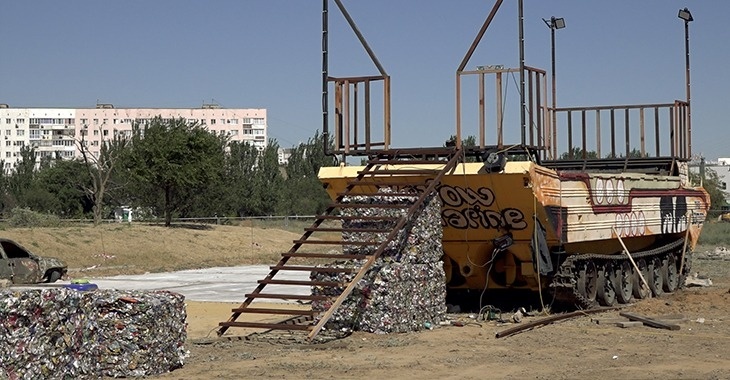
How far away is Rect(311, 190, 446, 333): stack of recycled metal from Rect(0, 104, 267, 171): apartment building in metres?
120

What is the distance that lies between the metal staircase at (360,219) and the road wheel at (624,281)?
496 cm

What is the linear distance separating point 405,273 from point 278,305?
676 cm

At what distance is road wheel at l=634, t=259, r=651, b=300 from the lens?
23.3m

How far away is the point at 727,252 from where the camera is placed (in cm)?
4216

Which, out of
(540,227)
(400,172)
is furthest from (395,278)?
(540,227)

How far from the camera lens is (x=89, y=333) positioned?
12.2m

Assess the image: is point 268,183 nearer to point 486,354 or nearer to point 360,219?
point 360,219

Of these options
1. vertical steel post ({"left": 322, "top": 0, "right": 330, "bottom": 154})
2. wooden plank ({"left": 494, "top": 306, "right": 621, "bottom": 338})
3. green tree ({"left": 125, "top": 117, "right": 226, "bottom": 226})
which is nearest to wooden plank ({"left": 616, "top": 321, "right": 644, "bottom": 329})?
wooden plank ({"left": 494, "top": 306, "right": 621, "bottom": 338})

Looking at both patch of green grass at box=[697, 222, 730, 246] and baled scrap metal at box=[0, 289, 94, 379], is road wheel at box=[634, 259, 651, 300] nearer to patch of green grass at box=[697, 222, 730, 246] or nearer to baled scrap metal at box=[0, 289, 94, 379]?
baled scrap metal at box=[0, 289, 94, 379]

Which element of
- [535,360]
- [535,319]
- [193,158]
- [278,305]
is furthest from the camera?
[193,158]

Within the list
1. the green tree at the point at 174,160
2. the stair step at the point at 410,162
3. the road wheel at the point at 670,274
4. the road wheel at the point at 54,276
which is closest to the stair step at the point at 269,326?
the stair step at the point at 410,162

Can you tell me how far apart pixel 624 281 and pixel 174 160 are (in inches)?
1539

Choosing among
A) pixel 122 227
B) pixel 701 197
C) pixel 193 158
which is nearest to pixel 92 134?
pixel 193 158

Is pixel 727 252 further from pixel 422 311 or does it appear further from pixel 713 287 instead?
pixel 422 311
